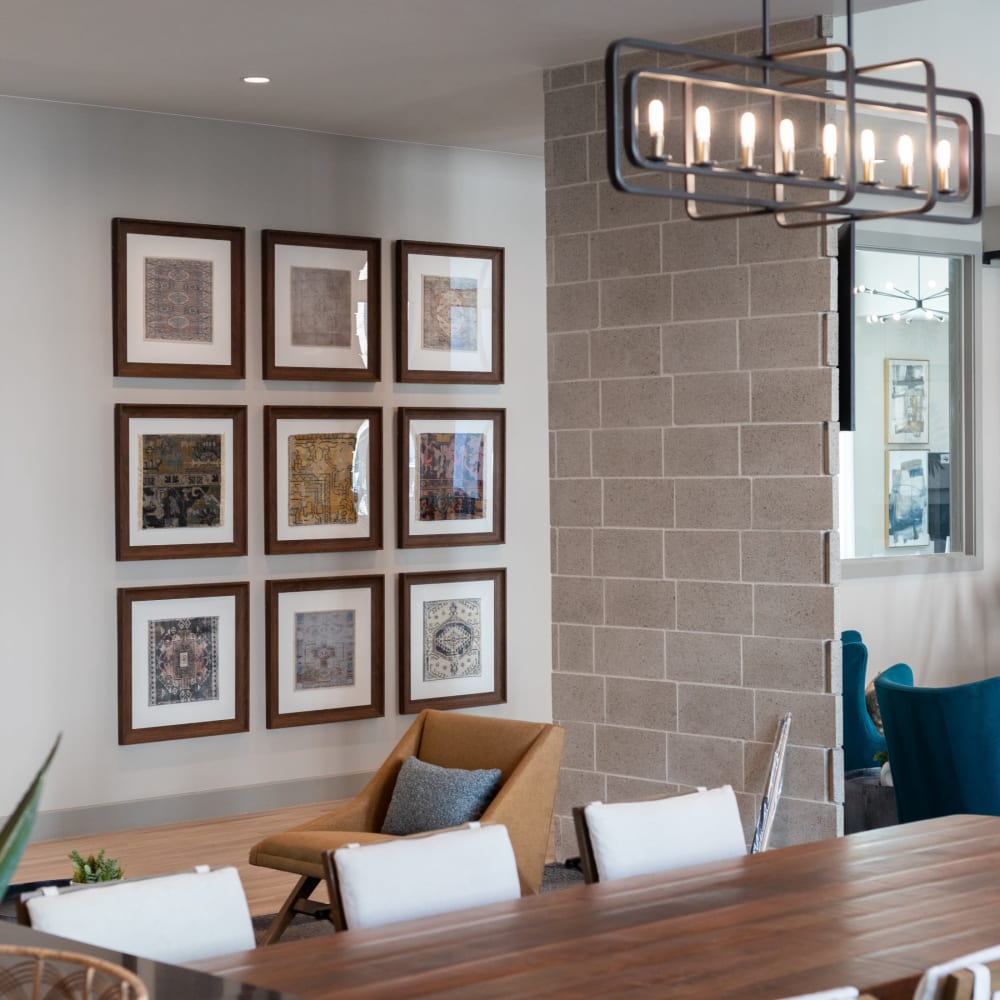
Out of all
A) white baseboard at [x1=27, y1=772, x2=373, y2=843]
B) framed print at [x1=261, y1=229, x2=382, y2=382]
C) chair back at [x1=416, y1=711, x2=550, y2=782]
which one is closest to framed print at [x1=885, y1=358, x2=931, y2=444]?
framed print at [x1=261, y1=229, x2=382, y2=382]

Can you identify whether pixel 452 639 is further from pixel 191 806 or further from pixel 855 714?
pixel 855 714

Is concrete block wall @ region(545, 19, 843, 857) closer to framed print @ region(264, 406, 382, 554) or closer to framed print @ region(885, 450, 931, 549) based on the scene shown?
framed print @ region(264, 406, 382, 554)

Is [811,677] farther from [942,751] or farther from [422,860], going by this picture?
[422,860]

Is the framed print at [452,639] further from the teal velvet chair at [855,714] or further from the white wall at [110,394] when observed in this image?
the teal velvet chair at [855,714]

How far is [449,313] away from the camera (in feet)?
23.5

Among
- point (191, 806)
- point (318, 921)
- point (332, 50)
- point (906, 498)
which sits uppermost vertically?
point (332, 50)

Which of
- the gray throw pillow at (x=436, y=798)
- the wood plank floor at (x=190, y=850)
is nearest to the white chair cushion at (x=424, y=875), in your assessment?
the gray throw pillow at (x=436, y=798)

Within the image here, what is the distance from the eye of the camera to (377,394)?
6.96 metres

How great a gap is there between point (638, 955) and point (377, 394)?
485 cm

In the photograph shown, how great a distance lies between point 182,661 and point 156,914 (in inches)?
163

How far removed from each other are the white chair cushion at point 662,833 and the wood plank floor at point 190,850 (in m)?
2.41

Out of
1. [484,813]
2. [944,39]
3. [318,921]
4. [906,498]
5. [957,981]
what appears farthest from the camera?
[906,498]

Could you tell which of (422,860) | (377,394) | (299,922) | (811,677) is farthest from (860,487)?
(422,860)

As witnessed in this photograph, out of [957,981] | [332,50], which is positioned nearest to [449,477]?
[332,50]
